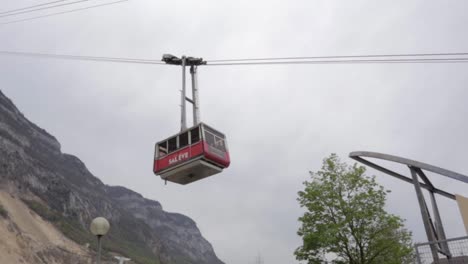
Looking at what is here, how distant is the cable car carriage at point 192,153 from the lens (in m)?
17.3

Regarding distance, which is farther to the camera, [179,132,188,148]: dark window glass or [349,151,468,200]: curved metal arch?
[179,132,188,148]: dark window glass

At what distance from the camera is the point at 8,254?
209 ft

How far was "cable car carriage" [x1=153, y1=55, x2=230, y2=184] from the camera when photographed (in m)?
17.3

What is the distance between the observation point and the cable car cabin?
17266 millimetres

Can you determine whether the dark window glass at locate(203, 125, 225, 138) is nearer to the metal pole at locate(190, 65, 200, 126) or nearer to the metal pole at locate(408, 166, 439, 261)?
the metal pole at locate(190, 65, 200, 126)

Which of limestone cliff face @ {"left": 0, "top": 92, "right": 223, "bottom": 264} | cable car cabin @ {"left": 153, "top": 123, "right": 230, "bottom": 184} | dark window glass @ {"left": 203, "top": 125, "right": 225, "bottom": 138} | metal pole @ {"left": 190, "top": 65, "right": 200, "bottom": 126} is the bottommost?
cable car cabin @ {"left": 153, "top": 123, "right": 230, "bottom": 184}

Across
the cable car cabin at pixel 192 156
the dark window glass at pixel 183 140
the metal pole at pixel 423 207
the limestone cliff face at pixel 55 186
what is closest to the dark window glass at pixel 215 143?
the cable car cabin at pixel 192 156

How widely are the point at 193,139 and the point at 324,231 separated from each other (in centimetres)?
1008

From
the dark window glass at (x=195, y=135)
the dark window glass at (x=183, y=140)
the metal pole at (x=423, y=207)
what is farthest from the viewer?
the dark window glass at (x=183, y=140)

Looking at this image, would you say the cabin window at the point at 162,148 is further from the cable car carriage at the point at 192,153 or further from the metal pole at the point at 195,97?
the metal pole at the point at 195,97

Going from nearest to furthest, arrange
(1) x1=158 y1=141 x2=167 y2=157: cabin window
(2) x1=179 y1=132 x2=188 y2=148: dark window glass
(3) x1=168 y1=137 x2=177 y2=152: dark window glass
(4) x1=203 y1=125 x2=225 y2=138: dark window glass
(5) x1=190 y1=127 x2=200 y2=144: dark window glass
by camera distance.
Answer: (5) x1=190 y1=127 x2=200 y2=144: dark window glass
(2) x1=179 y1=132 x2=188 y2=148: dark window glass
(4) x1=203 y1=125 x2=225 y2=138: dark window glass
(3) x1=168 y1=137 x2=177 y2=152: dark window glass
(1) x1=158 y1=141 x2=167 y2=157: cabin window

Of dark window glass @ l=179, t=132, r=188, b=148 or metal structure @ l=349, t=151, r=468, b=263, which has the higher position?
dark window glass @ l=179, t=132, r=188, b=148

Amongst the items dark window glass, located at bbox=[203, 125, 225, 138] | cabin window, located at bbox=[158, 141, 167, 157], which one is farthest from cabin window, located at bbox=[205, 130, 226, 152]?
cabin window, located at bbox=[158, 141, 167, 157]

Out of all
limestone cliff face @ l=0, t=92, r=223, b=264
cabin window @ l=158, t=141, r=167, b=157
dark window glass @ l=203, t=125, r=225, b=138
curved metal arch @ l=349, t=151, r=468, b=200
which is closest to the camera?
curved metal arch @ l=349, t=151, r=468, b=200
